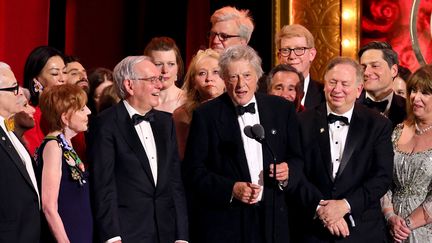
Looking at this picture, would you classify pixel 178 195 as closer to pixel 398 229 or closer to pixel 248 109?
pixel 248 109

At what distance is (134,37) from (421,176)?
3879 millimetres

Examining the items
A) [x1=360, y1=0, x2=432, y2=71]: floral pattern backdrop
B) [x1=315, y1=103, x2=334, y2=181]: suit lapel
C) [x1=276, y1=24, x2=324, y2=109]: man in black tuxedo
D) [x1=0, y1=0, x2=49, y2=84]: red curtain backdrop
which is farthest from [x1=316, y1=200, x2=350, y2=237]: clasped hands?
[x1=360, y1=0, x2=432, y2=71]: floral pattern backdrop

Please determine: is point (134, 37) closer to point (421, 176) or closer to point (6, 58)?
point (6, 58)

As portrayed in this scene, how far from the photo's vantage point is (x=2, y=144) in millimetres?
5199

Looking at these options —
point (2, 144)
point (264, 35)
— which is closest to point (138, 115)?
point (2, 144)

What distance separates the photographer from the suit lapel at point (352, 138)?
5.84 metres

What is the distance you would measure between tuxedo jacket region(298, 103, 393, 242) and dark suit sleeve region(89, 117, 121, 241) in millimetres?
1014

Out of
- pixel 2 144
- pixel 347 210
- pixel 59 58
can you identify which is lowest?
pixel 347 210

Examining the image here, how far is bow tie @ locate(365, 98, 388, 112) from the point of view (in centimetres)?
672

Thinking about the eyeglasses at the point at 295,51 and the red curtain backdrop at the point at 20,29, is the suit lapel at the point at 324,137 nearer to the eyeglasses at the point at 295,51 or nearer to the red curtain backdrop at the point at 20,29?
the eyeglasses at the point at 295,51

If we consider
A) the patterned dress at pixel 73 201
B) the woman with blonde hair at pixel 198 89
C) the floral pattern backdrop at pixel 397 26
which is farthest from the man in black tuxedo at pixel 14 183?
the floral pattern backdrop at pixel 397 26

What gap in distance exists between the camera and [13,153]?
5.23m

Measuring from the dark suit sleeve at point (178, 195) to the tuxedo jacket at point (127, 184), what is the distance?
34mm

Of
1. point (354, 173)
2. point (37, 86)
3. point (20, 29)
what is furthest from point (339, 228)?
point (20, 29)
